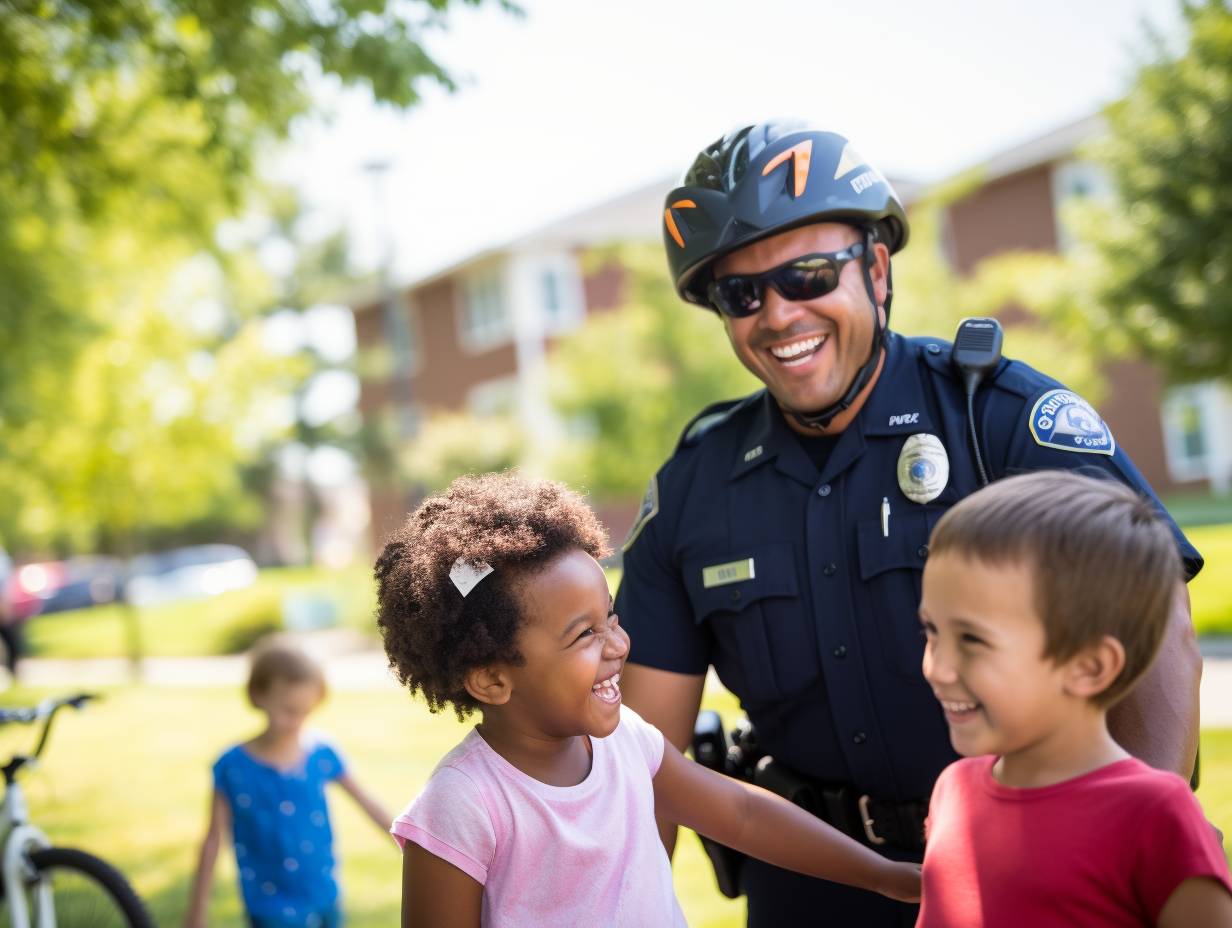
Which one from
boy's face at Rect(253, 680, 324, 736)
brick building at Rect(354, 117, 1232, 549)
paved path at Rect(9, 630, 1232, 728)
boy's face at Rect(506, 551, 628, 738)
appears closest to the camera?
boy's face at Rect(506, 551, 628, 738)

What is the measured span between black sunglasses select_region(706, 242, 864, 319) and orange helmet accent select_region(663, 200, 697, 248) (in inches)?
8.7

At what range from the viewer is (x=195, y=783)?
35.0ft

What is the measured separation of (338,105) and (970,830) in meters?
8.04

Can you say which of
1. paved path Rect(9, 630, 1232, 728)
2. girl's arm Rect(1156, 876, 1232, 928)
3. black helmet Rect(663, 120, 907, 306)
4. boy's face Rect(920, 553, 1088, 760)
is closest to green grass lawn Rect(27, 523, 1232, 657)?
paved path Rect(9, 630, 1232, 728)

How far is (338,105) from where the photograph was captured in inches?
356

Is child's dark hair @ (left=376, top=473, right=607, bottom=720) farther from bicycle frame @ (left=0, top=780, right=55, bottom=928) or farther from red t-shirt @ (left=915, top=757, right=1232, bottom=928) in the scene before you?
bicycle frame @ (left=0, top=780, right=55, bottom=928)

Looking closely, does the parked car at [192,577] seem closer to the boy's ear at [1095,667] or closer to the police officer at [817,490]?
the police officer at [817,490]

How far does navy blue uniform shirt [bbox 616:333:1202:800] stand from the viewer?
2750 mm

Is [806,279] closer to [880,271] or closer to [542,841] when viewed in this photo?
[880,271]

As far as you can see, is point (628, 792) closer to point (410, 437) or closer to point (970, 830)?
point (970, 830)

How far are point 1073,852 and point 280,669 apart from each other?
11.9 feet

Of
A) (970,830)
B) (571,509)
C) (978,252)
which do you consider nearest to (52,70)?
(571,509)

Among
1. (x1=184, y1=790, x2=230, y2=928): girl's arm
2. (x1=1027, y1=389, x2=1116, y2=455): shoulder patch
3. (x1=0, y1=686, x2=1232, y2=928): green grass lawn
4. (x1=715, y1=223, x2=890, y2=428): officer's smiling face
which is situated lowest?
(x1=0, y1=686, x2=1232, y2=928): green grass lawn

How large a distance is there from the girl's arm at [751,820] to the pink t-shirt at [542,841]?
0.17 m
